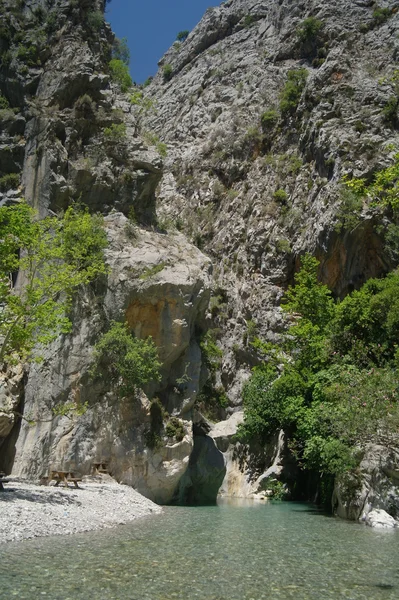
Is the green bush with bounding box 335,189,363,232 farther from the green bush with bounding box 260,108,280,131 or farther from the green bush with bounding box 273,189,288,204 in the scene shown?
the green bush with bounding box 260,108,280,131

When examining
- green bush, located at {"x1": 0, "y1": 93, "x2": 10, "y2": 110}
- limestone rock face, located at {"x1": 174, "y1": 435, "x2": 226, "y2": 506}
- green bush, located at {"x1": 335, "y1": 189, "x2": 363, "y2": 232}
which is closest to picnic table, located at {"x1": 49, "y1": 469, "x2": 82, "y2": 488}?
limestone rock face, located at {"x1": 174, "y1": 435, "x2": 226, "y2": 506}

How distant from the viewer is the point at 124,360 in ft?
86.0

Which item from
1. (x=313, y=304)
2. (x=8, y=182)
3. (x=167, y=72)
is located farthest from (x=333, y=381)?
(x=167, y=72)

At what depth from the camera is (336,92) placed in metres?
44.5

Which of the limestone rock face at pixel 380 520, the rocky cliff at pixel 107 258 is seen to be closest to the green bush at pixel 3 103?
the rocky cliff at pixel 107 258

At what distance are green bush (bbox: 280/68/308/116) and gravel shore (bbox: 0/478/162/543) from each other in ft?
129

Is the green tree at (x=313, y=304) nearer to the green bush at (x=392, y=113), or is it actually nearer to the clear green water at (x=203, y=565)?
the green bush at (x=392, y=113)

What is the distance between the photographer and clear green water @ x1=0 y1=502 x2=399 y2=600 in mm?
8727

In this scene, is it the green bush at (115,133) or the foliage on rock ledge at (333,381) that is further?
the green bush at (115,133)

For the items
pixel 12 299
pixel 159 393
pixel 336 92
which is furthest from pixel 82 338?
pixel 336 92

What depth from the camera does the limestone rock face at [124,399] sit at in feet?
85.0

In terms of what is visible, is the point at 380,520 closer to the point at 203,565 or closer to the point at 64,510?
the point at 203,565

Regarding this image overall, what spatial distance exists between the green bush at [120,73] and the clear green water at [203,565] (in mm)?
34125

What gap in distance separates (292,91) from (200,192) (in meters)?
12.9
